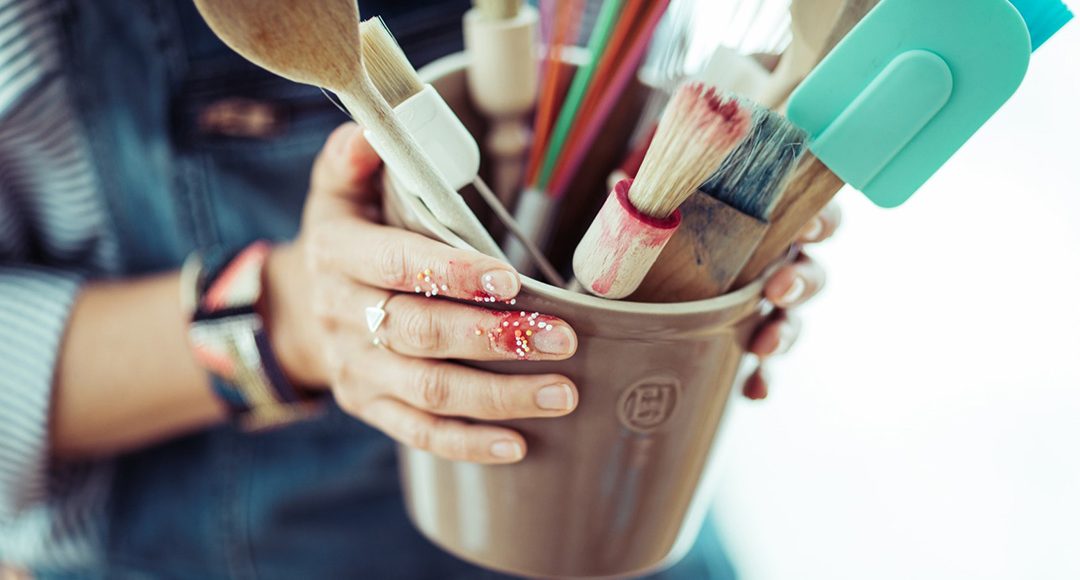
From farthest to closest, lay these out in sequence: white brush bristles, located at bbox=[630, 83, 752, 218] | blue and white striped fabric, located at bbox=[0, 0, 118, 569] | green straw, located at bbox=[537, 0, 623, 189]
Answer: blue and white striped fabric, located at bbox=[0, 0, 118, 569] < green straw, located at bbox=[537, 0, 623, 189] < white brush bristles, located at bbox=[630, 83, 752, 218]

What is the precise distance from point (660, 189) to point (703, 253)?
0.04 metres

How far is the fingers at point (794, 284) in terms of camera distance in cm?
25

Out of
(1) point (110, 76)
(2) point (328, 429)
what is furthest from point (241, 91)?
(2) point (328, 429)

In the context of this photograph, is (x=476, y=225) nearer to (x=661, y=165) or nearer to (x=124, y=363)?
(x=661, y=165)

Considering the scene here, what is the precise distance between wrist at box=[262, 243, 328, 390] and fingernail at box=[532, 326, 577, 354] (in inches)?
6.9

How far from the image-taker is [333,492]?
0.49 metres

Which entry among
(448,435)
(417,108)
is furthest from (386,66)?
(448,435)

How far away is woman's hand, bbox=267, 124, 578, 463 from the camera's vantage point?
223 mm

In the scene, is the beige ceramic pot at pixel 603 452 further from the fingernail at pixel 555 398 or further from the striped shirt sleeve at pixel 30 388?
the striped shirt sleeve at pixel 30 388

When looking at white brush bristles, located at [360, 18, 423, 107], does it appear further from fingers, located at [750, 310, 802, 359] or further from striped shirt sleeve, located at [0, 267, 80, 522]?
striped shirt sleeve, located at [0, 267, 80, 522]

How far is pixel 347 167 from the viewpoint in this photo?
0.94 feet

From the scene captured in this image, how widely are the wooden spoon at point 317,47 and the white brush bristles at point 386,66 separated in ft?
0.05

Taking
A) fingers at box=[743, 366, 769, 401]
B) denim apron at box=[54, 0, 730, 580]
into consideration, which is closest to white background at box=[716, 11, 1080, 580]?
fingers at box=[743, 366, 769, 401]

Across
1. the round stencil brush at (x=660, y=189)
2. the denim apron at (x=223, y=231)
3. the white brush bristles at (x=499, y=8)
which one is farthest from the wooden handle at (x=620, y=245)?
the denim apron at (x=223, y=231)
